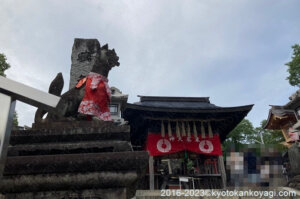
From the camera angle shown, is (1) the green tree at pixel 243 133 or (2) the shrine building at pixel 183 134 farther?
(1) the green tree at pixel 243 133

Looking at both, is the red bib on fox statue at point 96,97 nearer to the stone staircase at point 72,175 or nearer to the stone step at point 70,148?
the stone step at point 70,148

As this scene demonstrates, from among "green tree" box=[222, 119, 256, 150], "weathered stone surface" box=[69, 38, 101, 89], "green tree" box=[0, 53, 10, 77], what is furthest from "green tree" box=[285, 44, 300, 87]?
"green tree" box=[0, 53, 10, 77]

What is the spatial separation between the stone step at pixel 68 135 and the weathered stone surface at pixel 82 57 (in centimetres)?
220

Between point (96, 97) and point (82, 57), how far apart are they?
5.78 feet

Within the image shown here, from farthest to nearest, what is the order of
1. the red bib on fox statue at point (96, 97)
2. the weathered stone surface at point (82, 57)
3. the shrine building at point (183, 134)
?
the shrine building at point (183, 134) < the weathered stone surface at point (82, 57) < the red bib on fox statue at point (96, 97)

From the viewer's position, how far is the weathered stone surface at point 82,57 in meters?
4.66

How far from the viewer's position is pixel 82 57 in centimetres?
471

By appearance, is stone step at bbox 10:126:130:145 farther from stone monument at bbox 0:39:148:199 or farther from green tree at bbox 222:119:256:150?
green tree at bbox 222:119:256:150

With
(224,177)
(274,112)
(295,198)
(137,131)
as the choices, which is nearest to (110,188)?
(295,198)

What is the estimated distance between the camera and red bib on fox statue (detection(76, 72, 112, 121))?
3189 millimetres

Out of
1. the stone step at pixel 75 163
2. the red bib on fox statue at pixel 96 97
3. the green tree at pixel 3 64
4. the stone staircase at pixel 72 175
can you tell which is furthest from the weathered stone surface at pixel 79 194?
the green tree at pixel 3 64

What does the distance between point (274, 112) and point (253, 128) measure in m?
10.1

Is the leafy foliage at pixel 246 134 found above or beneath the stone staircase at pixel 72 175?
above

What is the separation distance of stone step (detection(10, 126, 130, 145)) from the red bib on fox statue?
1.93ft
